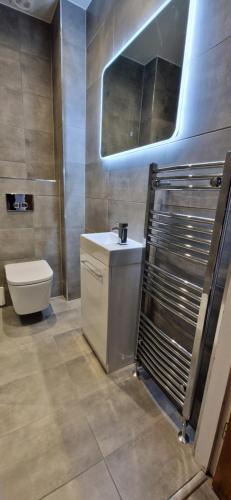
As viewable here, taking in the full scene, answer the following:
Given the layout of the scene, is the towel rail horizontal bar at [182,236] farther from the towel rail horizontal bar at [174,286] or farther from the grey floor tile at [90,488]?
the grey floor tile at [90,488]

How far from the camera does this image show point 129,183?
1.49 meters

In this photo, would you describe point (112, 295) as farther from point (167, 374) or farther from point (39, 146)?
point (39, 146)

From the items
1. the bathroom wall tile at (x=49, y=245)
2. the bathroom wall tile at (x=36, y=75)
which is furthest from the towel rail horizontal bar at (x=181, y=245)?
the bathroom wall tile at (x=36, y=75)

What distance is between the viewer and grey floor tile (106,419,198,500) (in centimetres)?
89

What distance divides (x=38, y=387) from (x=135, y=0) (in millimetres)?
2359

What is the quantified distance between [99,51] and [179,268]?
1783 mm

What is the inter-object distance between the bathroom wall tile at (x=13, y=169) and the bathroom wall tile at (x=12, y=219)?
0.21 metres

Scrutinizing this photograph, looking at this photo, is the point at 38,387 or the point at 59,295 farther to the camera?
the point at 59,295

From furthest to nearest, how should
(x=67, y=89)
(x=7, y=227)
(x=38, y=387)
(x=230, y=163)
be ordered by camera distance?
(x=7, y=227) < (x=67, y=89) < (x=38, y=387) < (x=230, y=163)

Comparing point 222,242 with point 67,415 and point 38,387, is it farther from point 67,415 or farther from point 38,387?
point 38,387

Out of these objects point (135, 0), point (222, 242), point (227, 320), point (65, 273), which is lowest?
point (65, 273)

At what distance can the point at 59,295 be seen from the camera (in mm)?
2441

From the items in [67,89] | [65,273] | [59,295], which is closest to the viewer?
[67,89]

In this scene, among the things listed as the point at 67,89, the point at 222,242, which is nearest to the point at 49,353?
the point at 222,242
